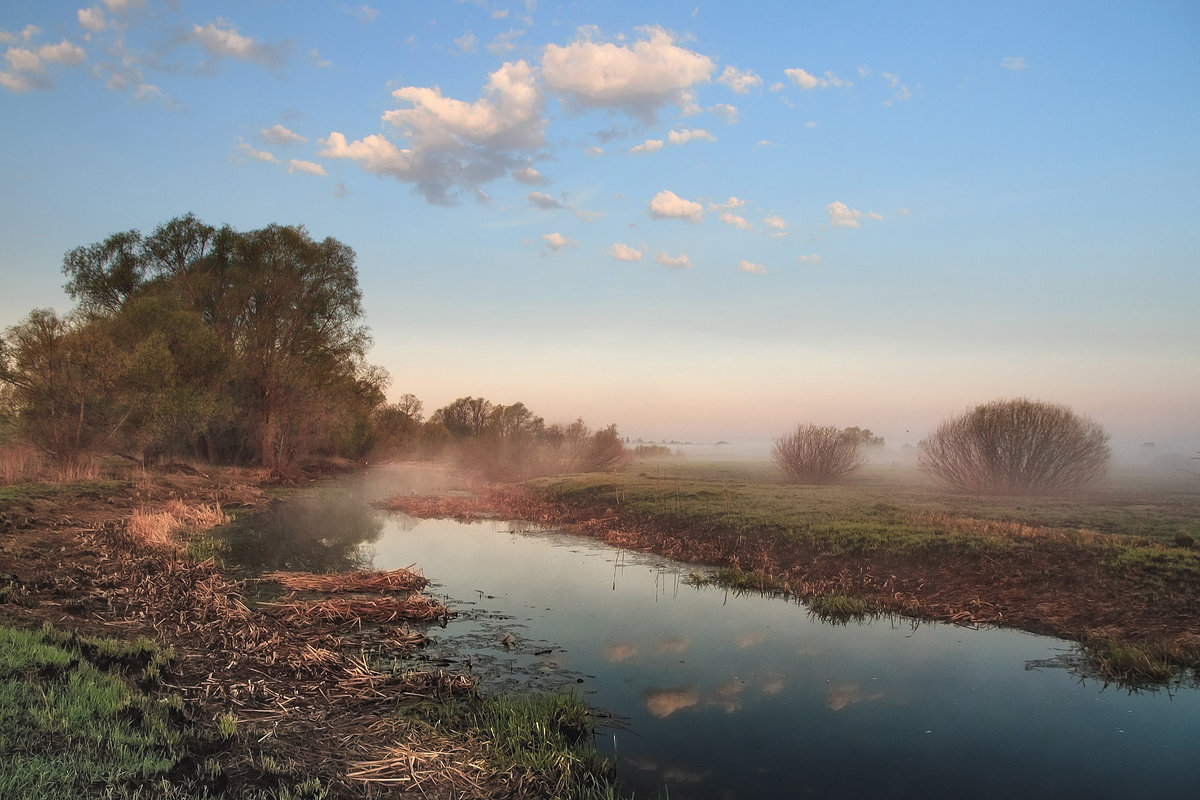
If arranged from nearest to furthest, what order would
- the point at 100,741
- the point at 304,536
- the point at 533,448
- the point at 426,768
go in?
the point at 100,741, the point at 426,768, the point at 304,536, the point at 533,448

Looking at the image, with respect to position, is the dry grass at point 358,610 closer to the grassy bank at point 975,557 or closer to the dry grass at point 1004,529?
the grassy bank at point 975,557

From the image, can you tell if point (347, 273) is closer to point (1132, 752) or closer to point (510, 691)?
point (510, 691)

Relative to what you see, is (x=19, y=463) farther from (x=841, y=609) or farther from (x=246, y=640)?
(x=841, y=609)

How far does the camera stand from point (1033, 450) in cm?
2825

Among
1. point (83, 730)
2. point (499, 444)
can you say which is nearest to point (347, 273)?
point (499, 444)

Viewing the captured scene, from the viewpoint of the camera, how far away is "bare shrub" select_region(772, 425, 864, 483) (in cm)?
3769

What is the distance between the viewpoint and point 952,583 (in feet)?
44.8

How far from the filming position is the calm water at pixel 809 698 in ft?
Answer: 21.7

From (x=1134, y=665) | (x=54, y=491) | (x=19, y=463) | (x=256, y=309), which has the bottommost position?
(x=1134, y=665)

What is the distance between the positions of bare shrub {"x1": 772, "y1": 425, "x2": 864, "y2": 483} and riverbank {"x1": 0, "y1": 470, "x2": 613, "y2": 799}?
29.4 m

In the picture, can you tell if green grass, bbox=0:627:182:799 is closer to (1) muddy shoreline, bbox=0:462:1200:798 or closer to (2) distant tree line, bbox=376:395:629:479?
(1) muddy shoreline, bbox=0:462:1200:798

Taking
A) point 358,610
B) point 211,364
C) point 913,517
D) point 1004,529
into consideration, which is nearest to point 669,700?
point 358,610

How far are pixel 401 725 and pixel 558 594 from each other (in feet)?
23.6

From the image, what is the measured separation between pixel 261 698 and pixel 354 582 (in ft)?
21.4
